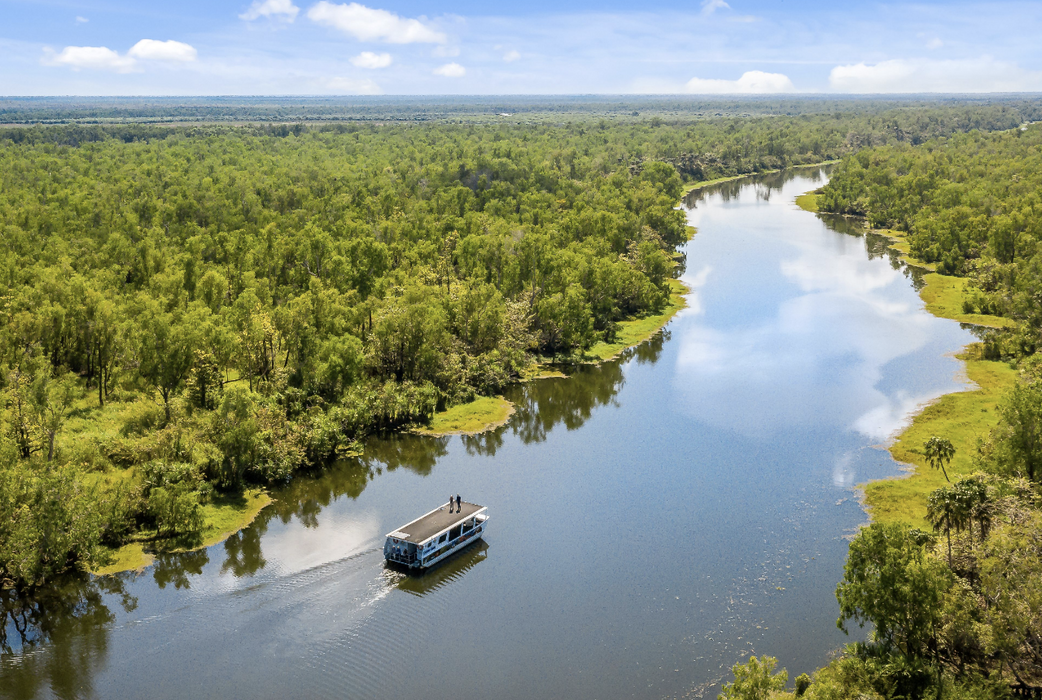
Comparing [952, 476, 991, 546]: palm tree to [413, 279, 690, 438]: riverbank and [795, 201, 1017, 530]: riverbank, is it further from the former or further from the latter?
[413, 279, 690, 438]: riverbank

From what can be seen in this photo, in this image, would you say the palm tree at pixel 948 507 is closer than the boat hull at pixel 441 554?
Yes

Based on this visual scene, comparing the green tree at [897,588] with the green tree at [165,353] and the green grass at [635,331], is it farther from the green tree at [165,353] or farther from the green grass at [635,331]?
the green grass at [635,331]

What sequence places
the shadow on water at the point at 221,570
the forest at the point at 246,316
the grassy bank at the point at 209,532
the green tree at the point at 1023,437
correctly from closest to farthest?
1. the shadow on water at the point at 221,570
2. the green tree at the point at 1023,437
3. the grassy bank at the point at 209,532
4. the forest at the point at 246,316

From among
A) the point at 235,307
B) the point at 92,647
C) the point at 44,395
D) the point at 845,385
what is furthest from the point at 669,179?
the point at 92,647

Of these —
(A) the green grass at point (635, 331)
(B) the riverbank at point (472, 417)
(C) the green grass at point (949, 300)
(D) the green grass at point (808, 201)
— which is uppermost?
(D) the green grass at point (808, 201)

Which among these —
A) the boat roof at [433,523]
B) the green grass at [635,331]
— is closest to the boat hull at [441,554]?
the boat roof at [433,523]

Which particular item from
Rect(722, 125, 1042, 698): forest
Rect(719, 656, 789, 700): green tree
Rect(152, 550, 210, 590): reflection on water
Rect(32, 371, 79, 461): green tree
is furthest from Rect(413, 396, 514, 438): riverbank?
Rect(719, 656, 789, 700): green tree
